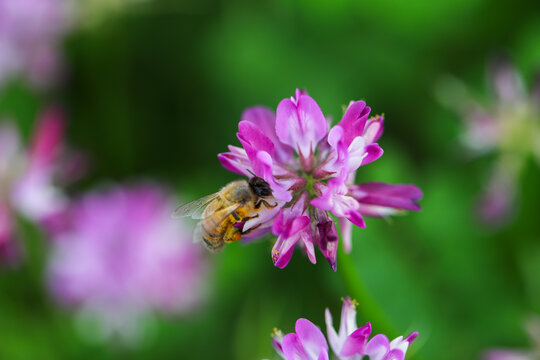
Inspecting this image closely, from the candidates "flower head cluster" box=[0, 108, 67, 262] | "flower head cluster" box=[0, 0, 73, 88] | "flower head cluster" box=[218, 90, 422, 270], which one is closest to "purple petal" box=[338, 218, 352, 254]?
"flower head cluster" box=[218, 90, 422, 270]

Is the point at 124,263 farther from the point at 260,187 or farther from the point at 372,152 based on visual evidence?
the point at 372,152

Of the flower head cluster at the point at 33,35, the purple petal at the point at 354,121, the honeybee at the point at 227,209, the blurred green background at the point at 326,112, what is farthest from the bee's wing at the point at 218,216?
the flower head cluster at the point at 33,35

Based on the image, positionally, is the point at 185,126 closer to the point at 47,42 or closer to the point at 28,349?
the point at 47,42

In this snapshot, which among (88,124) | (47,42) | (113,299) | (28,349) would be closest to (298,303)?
(113,299)

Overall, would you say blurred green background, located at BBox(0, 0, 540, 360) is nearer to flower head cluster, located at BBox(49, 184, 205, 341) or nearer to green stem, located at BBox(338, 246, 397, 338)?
flower head cluster, located at BBox(49, 184, 205, 341)

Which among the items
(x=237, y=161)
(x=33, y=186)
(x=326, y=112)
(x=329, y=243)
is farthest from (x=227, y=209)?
(x=326, y=112)

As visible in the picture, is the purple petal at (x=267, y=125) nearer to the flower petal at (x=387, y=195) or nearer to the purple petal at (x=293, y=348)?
the flower petal at (x=387, y=195)
